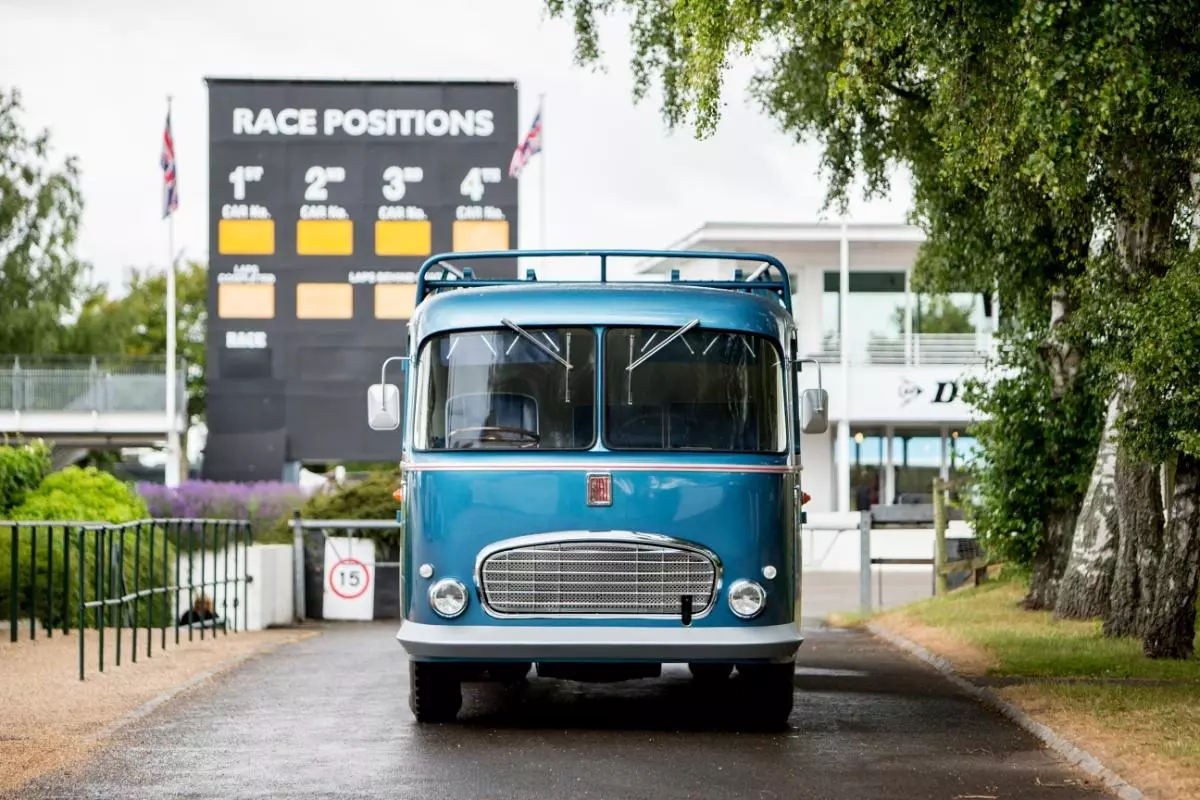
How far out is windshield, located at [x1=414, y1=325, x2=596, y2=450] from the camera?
12945 mm

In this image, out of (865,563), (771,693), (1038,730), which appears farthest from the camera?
(865,563)

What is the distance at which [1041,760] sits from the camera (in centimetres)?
1176

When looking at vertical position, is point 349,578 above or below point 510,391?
below

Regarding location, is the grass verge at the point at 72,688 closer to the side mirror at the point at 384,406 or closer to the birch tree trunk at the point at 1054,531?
the side mirror at the point at 384,406

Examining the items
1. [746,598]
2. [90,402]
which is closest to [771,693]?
[746,598]

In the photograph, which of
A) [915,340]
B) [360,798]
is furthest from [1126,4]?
[915,340]

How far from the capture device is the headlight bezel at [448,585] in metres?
12.6

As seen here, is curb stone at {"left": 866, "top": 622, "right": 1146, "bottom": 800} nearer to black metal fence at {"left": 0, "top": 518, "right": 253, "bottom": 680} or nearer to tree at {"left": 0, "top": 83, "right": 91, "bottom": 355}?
black metal fence at {"left": 0, "top": 518, "right": 253, "bottom": 680}

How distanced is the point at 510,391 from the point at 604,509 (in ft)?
3.41

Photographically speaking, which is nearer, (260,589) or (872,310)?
(260,589)

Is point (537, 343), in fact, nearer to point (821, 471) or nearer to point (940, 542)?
point (940, 542)

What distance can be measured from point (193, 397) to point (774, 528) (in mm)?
62013

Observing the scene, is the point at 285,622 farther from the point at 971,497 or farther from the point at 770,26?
the point at 770,26

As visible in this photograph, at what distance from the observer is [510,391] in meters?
13.0
